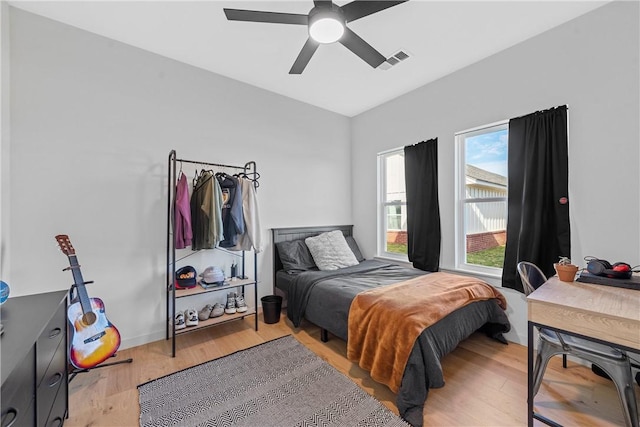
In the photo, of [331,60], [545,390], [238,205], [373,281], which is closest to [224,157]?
[238,205]

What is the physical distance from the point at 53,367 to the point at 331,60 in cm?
307

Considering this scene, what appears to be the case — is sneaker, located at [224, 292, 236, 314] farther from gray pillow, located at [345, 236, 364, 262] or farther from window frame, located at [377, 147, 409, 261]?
window frame, located at [377, 147, 409, 261]

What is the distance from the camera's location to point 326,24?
1.64m

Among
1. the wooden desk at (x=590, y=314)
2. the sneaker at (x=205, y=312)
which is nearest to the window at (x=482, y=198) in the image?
the wooden desk at (x=590, y=314)

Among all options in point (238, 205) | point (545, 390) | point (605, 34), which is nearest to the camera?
point (545, 390)

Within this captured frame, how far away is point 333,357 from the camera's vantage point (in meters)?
2.23

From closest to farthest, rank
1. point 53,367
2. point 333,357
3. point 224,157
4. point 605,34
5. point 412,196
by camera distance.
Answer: point 53,367 < point 605,34 < point 333,357 < point 224,157 < point 412,196

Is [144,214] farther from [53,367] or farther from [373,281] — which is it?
[373,281]

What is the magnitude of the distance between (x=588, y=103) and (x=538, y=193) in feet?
2.51

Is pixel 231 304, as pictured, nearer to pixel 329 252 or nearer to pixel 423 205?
pixel 329 252

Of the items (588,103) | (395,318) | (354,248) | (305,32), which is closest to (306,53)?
(305,32)

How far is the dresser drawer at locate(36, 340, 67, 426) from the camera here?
43.2 inches

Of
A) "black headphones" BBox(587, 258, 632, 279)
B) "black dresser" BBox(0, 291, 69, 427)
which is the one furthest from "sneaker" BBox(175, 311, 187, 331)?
"black headphones" BBox(587, 258, 632, 279)

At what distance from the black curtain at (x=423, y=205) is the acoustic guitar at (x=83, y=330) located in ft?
10.2
